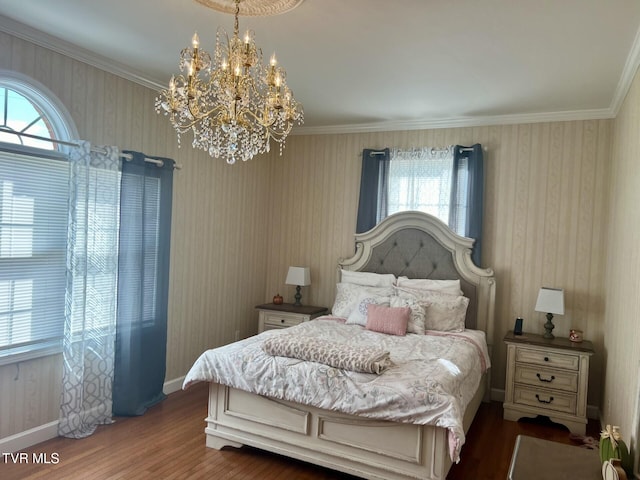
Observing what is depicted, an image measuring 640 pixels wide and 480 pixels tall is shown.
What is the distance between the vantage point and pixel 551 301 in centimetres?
396

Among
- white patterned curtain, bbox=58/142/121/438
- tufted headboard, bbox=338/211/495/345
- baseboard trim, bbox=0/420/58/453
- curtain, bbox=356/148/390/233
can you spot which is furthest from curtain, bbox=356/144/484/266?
baseboard trim, bbox=0/420/58/453

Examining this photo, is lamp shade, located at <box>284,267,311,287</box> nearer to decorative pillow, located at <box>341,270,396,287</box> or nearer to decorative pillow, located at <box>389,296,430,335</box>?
decorative pillow, located at <box>341,270,396,287</box>

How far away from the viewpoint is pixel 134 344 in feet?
12.2

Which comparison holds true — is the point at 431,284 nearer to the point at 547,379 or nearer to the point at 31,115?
the point at 547,379

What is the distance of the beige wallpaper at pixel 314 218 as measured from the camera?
324 centimetres

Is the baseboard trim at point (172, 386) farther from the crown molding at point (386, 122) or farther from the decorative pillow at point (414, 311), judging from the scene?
the crown molding at point (386, 122)

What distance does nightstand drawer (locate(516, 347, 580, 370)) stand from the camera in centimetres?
382

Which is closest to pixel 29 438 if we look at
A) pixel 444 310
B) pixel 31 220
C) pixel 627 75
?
pixel 31 220

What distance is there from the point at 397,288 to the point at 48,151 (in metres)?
3.09

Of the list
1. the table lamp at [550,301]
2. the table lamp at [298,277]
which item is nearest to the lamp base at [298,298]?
the table lamp at [298,277]

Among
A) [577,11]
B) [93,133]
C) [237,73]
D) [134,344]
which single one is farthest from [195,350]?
[577,11]

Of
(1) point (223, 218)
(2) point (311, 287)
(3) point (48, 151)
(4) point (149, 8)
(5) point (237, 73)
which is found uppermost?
(4) point (149, 8)

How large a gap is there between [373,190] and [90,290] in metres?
2.87

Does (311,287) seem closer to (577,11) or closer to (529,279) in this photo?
(529,279)
